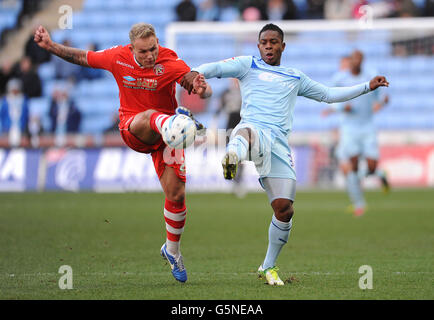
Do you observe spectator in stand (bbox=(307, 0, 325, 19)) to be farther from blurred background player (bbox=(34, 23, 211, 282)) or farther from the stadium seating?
blurred background player (bbox=(34, 23, 211, 282))

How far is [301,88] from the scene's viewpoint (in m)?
6.60

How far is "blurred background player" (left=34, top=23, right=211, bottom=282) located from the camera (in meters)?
6.08

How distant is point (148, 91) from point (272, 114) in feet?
3.45

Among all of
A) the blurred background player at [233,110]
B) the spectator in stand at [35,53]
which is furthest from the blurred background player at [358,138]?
the spectator in stand at [35,53]

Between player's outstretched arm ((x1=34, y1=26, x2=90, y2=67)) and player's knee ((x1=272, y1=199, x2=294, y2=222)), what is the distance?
1.95 m

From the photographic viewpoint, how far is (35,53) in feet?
72.6

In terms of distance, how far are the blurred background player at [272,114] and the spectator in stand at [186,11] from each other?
51.5 feet

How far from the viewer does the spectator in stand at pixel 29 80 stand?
2145 centimetres
